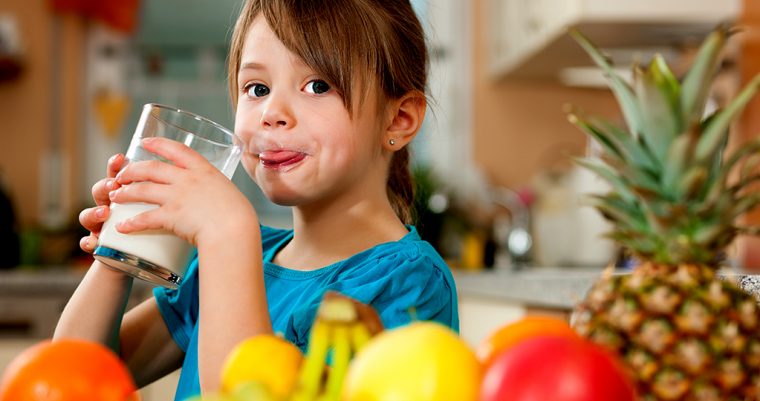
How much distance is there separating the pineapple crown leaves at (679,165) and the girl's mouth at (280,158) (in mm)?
423

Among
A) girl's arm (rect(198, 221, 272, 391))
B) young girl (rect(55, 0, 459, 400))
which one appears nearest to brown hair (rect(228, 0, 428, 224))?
A: young girl (rect(55, 0, 459, 400))

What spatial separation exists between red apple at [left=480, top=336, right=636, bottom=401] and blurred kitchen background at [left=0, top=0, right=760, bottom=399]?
292cm

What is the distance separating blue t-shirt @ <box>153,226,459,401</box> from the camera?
919mm

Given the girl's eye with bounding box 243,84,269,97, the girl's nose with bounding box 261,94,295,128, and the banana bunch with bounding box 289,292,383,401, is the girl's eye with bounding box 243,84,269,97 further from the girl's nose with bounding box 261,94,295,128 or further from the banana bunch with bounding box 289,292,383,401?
the banana bunch with bounding box 289,292,383,401

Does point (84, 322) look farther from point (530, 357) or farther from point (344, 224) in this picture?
point (530, 357)

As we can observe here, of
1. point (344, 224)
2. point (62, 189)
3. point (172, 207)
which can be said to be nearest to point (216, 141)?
point (172, 207)

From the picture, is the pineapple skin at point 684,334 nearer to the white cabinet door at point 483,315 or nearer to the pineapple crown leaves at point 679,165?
the pineapple crown leaves at point 679,165

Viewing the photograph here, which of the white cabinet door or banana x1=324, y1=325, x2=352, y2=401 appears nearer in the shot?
banana x1=324, y1=325, x2=352, y2=401

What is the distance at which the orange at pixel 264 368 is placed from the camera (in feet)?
1.66

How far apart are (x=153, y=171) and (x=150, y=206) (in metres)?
0.08

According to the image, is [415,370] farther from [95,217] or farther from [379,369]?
[95,217]

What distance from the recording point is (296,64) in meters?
1.00

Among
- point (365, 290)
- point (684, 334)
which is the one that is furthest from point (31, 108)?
point (684, 334)

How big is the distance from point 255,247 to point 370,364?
30cm
